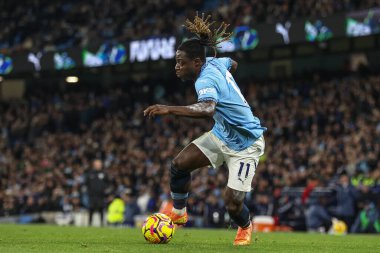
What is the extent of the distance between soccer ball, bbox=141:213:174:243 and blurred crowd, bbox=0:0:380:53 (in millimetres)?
16397

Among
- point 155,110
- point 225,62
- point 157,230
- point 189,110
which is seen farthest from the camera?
point 225,62

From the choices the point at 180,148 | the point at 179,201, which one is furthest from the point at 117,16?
the point at 179,201

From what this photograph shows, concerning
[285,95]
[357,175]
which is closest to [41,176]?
[285,95]

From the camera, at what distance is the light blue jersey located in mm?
8547

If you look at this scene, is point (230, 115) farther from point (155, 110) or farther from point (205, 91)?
point (155, 110)

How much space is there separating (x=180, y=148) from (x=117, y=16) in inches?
343

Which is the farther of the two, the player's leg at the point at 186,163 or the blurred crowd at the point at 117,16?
the blurred crowd at the point at 117,16

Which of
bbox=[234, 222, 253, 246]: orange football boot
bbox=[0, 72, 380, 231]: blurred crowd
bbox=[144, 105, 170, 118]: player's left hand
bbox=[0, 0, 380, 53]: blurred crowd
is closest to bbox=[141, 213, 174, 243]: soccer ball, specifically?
bbox=[234, 222, 253, 246]: orange football boot

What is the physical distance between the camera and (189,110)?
307 inches

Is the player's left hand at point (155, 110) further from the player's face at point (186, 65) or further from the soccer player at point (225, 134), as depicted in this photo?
the player's face at point (186, 65)

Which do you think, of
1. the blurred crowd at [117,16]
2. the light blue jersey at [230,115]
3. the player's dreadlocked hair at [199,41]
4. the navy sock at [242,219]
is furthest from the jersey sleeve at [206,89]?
the blurred crowd at [117,16]

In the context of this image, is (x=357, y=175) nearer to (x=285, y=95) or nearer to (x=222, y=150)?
(x=285, y=95)

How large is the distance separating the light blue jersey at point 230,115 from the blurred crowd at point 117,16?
15.8 metres

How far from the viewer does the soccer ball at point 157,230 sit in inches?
342
